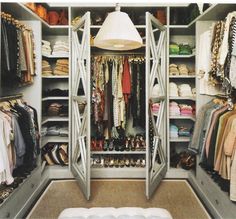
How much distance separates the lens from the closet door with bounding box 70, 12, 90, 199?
3193 mm

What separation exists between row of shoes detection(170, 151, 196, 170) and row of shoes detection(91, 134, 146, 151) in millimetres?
443

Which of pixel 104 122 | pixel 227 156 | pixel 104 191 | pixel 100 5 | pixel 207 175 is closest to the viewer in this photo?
pixel 227 156

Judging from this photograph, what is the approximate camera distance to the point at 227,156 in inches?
93.9

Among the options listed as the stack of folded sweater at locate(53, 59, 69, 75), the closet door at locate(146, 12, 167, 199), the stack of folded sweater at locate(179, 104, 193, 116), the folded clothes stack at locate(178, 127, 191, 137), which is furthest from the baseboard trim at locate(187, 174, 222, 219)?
the stack of folded sweater at locate(53, 59, 69, 75)

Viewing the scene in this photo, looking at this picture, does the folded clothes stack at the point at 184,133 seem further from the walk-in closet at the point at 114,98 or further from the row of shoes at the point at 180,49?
the row of shoes at the point at 180,49

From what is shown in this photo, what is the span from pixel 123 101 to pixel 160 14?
125 cm

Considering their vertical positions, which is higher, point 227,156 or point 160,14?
point 160,14

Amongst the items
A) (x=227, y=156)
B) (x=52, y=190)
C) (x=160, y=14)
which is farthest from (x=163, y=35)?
(x=52, y=190)

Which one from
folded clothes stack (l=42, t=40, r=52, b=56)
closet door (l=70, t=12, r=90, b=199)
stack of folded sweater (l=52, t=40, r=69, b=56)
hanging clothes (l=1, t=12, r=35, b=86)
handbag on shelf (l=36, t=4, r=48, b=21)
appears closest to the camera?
hanging clothes (l=1, t=12, r=35, b=86)

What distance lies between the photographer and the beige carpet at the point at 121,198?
293cm

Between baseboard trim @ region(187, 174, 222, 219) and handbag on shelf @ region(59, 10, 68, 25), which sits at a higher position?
handbag on shelf @ region(59, 10, 68, 25)

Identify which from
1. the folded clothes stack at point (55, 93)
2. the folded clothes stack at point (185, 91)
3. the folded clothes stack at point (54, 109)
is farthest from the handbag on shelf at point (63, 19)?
the folded clothes stack at point (185, 91)

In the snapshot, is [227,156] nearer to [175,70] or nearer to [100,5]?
[175,70]

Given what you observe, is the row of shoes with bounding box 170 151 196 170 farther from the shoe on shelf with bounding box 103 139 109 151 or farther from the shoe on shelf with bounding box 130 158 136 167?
the shoe on shelf with bounding box 103 139 109 151
